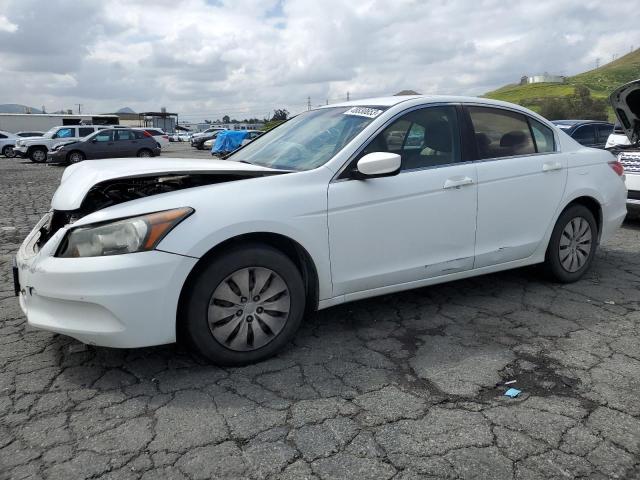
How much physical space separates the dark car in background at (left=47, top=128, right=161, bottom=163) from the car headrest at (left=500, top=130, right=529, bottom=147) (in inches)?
737

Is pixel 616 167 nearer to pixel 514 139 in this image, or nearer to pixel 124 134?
pixel 514 139

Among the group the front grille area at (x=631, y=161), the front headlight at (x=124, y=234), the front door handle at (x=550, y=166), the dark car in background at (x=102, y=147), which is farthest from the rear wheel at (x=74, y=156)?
the front door handle at (x=550, y=166)

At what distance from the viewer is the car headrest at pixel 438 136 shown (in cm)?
389

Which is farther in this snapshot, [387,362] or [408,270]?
[408,270]

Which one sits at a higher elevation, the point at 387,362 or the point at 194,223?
the point at 194,223

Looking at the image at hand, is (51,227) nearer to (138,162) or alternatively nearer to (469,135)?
(138,162)

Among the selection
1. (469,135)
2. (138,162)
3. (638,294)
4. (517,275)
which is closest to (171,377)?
(138,162)

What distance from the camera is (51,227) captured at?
3.32 meters

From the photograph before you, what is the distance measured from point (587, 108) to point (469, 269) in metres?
49.2

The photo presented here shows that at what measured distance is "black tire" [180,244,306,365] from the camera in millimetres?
2943

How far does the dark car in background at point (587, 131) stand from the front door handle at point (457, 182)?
908 centimetres

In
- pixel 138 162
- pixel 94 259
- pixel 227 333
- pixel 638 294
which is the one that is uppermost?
pixel 138 162

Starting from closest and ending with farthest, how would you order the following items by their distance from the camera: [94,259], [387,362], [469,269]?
[94,259] < [387,362] < [469,269]

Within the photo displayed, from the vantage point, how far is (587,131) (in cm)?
1212
